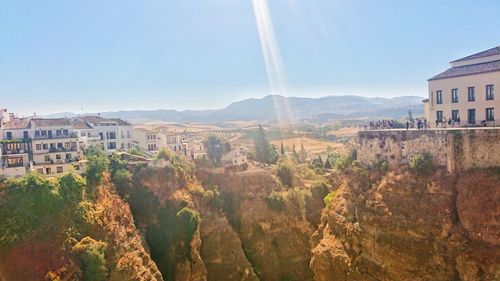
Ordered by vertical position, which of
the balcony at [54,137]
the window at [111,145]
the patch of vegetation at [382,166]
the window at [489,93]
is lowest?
the patch of vegetation at [382,166]

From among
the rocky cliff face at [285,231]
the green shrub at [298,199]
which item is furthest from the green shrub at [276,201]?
the green shrub at [298,199]

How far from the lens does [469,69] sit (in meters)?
35.8

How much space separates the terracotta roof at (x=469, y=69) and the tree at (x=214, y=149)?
98.2 ft

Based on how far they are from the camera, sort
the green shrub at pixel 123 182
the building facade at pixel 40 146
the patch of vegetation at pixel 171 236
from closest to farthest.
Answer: the patch of vegetation at pixel 171 236, the building facade at pixel 40 146, the green shrub at pixel 123 182

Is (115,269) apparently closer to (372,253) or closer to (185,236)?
(185,236)

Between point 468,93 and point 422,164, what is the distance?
25.3 ft

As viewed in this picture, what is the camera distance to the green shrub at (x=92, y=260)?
3434 cm

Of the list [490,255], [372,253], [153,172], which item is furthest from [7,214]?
[490,255]

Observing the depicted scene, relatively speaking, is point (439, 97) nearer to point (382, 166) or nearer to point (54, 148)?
point (382, 166)

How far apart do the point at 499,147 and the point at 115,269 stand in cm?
3085

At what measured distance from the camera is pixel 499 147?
1173 inches

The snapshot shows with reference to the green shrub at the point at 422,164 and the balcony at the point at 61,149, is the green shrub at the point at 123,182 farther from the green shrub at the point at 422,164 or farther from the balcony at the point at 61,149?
the green shrub at the point at 422,164

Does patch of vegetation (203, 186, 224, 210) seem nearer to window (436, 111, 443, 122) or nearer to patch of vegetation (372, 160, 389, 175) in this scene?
patch of vegetation (372, 160, 389, 175)

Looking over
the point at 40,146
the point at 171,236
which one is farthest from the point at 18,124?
the point at 171,236
